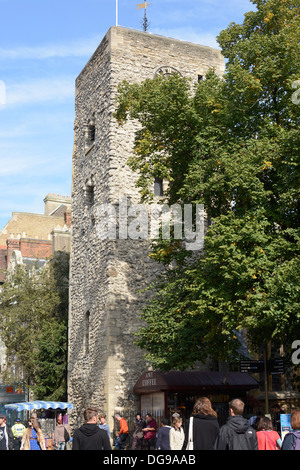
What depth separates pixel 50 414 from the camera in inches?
1200

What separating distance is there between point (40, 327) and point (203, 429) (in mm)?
25828

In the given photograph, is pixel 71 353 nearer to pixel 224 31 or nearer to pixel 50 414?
pixel 50 414

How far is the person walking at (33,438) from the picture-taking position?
40.8ft

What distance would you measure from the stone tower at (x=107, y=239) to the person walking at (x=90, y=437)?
51.6 ft

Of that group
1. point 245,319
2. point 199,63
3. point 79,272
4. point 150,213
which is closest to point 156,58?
point 199,63

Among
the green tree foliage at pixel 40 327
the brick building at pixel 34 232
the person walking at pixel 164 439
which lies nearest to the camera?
the person walking at pixel 164 439

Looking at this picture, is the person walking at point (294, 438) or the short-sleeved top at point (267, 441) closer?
the person walking at point (294, 438)

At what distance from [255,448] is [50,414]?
24482 millimetres

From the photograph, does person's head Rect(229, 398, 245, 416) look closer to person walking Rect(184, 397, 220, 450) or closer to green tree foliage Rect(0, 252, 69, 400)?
person walking Rect(184, 397, 220, 450)

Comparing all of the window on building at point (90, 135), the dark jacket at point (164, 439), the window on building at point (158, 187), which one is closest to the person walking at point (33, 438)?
the dark jacket at point (164, 439)

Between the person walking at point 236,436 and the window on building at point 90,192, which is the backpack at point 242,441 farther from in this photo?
the window on building at point 90,192

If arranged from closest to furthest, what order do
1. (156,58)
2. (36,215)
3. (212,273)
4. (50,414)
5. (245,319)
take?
1. (245,319)
2. (212,273)
3. (156,58)
4. (50,414)
5. (36,215)

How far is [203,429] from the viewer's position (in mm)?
8312

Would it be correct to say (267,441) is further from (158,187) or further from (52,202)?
(52,202)
